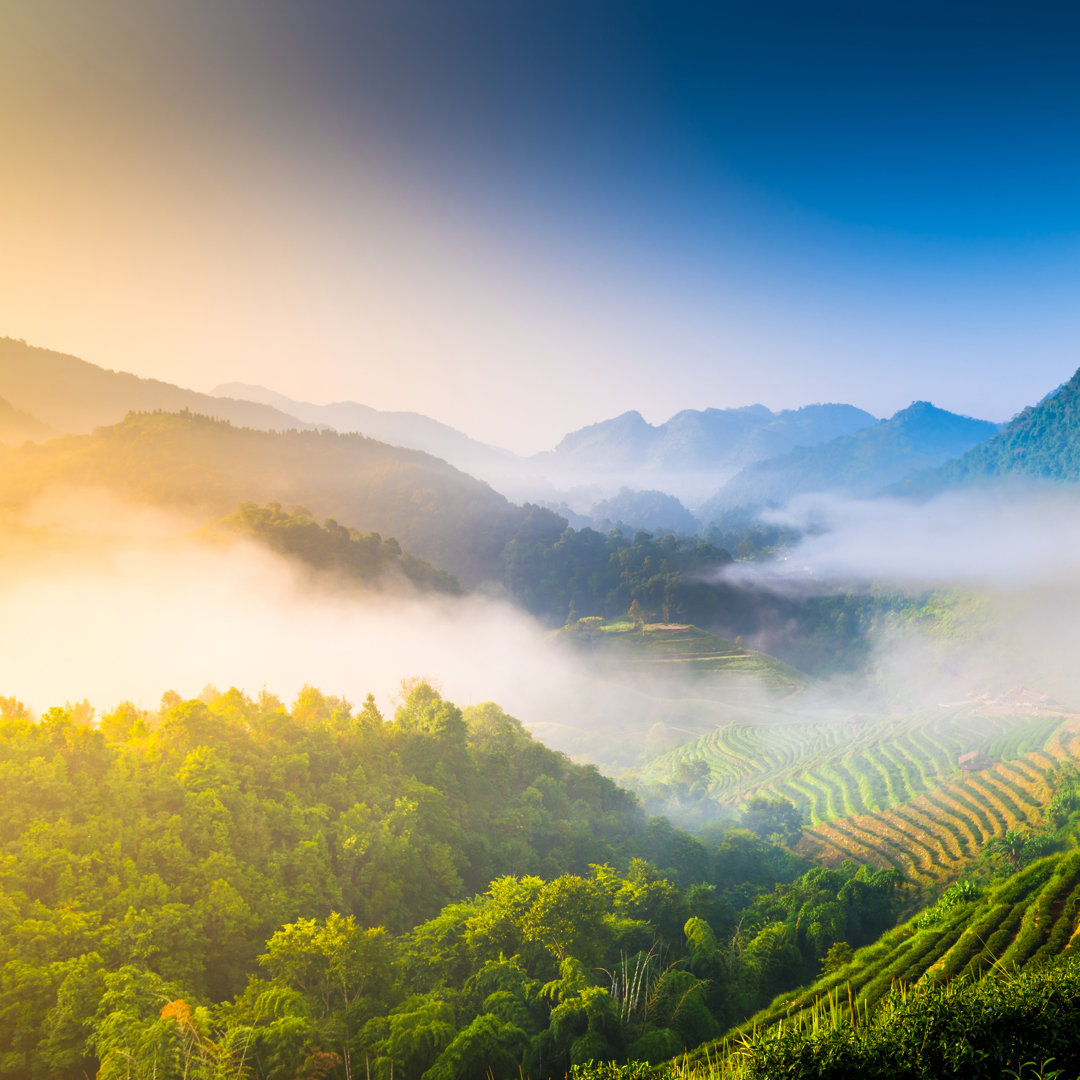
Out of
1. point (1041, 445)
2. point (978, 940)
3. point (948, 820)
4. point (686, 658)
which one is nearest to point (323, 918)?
point (978, 940)

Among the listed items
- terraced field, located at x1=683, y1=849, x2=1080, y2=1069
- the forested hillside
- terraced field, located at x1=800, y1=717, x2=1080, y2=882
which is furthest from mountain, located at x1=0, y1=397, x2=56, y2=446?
terraced field, located at x1=800, y1=717, x2=1080, y2=882

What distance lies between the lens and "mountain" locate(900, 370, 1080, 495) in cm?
15250

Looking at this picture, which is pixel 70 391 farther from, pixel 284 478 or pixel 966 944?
pixel 966 944

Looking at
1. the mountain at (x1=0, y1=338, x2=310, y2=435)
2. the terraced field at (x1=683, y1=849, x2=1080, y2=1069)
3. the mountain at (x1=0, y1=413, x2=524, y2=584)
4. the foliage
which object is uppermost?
the mountain at (x1=0, y1=338, x2=310, y2=435)

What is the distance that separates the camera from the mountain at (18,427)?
78.7 m

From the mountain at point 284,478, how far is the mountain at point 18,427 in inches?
62.1

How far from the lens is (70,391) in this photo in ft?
352

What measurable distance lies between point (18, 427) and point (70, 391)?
1106 inches

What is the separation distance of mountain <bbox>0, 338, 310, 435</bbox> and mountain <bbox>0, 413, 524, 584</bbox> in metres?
5.46

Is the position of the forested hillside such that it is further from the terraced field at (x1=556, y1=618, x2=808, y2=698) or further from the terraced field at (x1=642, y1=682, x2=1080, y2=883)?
the terraced field at (x1=556, y1=618, x2=808, y2=698)

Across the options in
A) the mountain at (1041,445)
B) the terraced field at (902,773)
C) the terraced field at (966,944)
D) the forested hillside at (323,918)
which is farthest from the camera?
the mountain at (1041,445)

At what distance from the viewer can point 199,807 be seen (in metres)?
20.0

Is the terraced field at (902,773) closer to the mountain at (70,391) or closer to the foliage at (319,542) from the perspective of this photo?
the foliage at (319,542)

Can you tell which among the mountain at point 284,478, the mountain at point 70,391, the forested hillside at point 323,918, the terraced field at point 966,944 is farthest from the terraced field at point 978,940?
the mountain at point 70,391
